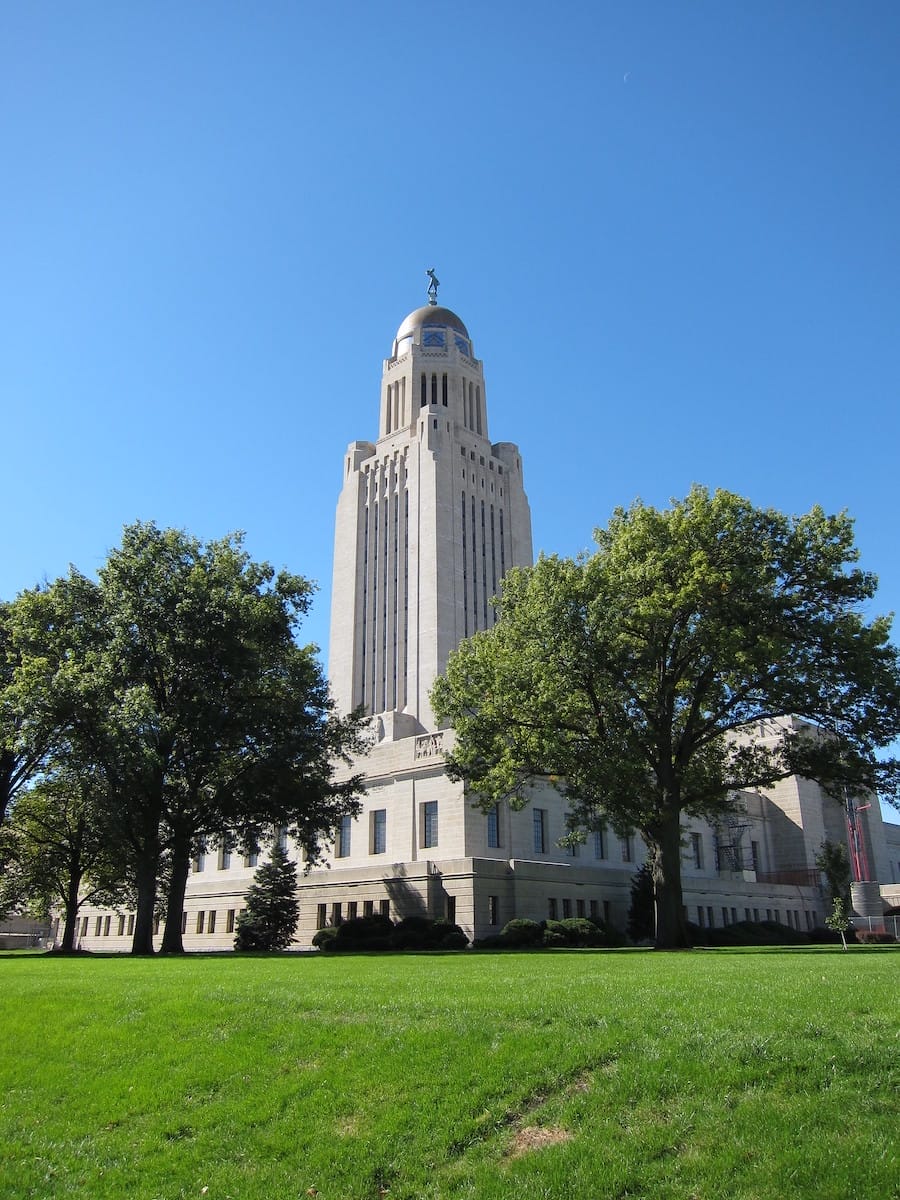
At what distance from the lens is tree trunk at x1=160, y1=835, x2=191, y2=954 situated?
35781 millimetres

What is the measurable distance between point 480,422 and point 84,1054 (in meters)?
83.2

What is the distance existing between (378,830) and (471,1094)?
39345 mm

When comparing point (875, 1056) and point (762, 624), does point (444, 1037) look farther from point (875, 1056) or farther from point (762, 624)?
point (762, 624)

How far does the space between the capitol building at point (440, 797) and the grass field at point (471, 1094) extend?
26.7 m

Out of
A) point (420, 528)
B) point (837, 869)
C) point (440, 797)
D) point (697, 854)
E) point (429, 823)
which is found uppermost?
point (420, 528)

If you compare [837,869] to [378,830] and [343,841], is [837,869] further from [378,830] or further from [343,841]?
[343,841]

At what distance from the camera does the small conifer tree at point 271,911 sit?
146 ft

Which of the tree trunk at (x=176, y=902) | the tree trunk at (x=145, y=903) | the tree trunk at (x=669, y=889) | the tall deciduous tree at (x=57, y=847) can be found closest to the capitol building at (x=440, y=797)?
the tall deciduous tree at (x=57, y=847)

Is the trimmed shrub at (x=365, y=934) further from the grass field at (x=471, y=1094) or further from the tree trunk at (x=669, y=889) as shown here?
the grass field at (x=471, y=1094)

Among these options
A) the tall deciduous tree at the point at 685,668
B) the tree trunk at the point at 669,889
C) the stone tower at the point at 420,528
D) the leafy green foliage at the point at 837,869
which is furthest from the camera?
the stone tower at the point at 420,528

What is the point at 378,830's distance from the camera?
49.5 metres

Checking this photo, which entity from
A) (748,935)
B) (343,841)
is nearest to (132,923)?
(343,841)

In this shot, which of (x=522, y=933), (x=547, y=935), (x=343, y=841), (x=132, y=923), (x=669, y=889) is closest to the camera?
(x=669, y=889)

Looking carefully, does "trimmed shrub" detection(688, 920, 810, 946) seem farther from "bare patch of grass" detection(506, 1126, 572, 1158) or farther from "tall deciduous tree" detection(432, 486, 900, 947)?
"bare patch of grass" detection(506, 1126, 572, 1158)
